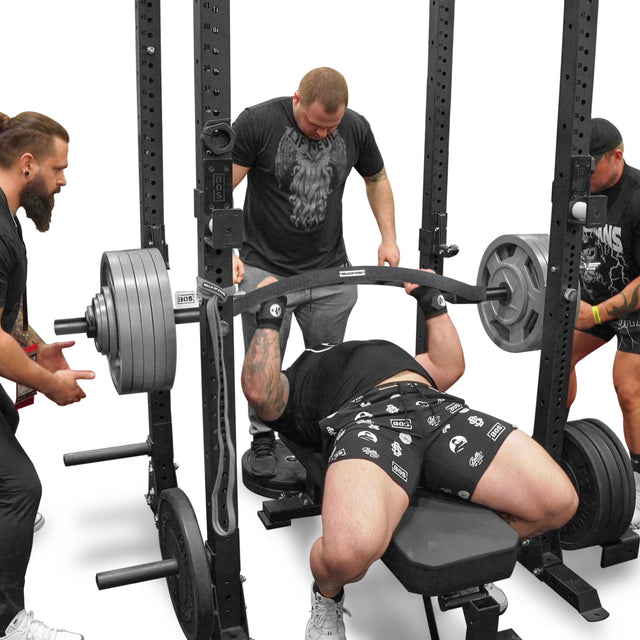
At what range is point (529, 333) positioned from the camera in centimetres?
348

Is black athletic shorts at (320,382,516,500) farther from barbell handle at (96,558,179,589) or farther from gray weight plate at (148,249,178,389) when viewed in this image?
barbell handle at (96,558,179,589)

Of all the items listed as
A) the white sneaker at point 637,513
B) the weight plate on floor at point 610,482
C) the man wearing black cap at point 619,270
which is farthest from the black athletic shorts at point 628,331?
the weight plate on floor at point 610,482

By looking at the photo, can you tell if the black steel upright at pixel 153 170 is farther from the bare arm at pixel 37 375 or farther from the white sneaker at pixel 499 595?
the white sneaker at pixel 499 595

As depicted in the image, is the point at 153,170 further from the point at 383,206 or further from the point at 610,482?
the point at 610,482

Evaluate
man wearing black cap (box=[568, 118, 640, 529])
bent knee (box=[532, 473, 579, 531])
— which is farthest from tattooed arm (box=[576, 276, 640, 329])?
bent knee (box=[532, 473, 579, 531])

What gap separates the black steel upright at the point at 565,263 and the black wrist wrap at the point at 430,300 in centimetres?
44

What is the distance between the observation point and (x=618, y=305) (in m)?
3.69

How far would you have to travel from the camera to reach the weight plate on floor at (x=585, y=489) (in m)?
3.19

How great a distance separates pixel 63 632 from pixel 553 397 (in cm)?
213

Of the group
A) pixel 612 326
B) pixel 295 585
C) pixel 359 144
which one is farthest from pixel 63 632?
pixel 612 326

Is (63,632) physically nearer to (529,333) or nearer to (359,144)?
(529,333)

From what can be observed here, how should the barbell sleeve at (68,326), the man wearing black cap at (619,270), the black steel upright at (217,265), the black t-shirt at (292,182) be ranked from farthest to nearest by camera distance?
the black t-shirt at (292,182) → the man wearing black cap at (619,270) → the barbell sleeve at (68,326) → the black steel upright at (217,265)

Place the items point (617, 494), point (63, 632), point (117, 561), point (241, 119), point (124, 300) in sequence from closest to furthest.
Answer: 1. point (124, 300)
2. point (63, 632)
3. point (617, 494)
4. point (117, 561)
5. point (241, 119)

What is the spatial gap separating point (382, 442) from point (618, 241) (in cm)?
176
